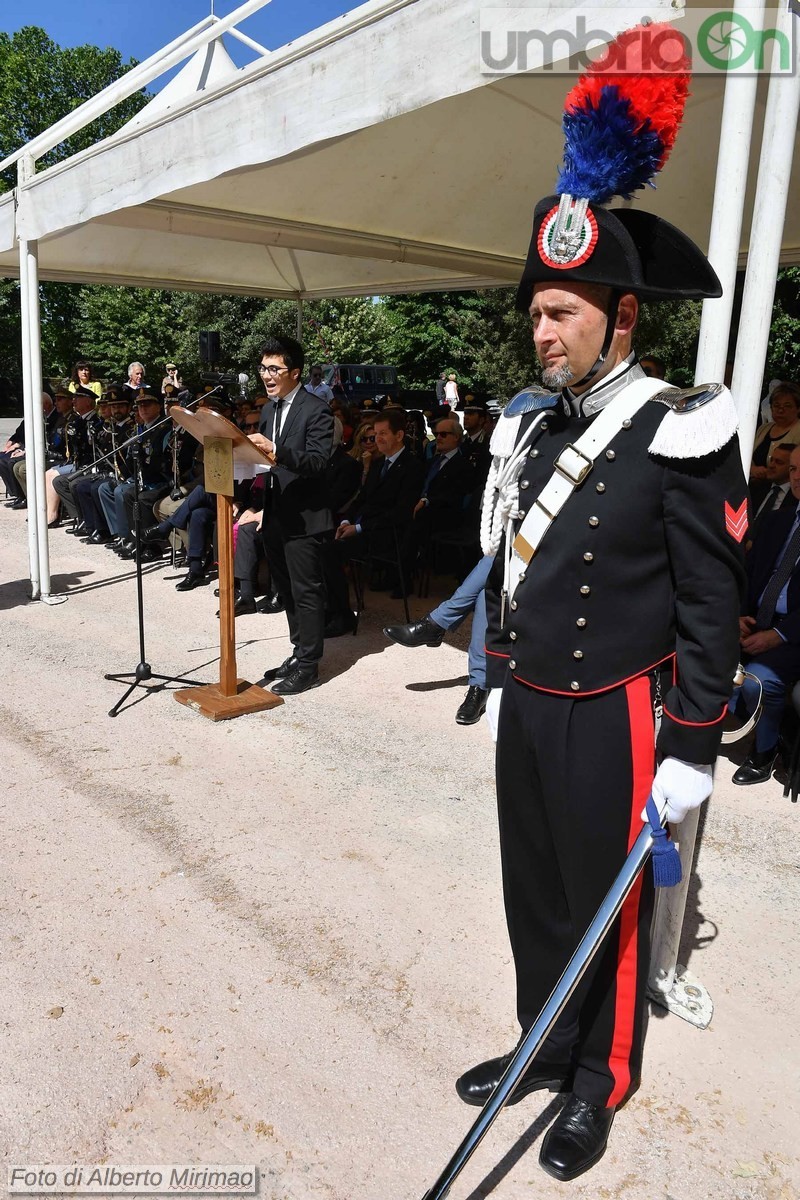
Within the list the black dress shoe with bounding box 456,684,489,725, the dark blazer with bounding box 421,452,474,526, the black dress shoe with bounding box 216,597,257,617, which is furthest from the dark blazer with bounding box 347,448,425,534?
the black dress shoe with bounding box 456,684,489,725

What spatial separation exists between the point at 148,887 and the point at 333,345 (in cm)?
3011

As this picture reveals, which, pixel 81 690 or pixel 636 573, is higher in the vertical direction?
pixel 636 573

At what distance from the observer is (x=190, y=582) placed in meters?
7.56

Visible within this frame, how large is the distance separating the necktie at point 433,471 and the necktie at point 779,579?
335cm

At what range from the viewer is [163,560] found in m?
8.62

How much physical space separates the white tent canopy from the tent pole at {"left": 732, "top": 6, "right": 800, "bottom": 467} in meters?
0.51

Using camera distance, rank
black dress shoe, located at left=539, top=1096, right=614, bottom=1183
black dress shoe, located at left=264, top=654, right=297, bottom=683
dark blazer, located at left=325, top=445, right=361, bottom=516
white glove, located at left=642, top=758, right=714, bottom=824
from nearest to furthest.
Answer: white glove, located at left=642, top=758, right=714, bottom=824
black dress shoe, located at left=539, top=1096, right=614, bottom=1183
black dress shoe, located at left=264, top=654, right=297, bottom=683
dark blazer, located at left=325, top=445, right=361, bottom=516

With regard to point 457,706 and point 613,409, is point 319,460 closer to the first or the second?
point 457,706

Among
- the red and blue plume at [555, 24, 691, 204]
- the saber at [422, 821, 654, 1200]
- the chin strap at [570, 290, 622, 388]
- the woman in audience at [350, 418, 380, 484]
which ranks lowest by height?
the saber at [422, 821, 654, 1200]

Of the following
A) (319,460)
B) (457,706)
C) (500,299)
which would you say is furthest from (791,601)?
(500,299)

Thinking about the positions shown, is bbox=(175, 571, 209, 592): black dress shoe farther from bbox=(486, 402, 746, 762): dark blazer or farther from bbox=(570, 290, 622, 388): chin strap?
bbox=(570, 290, 622, 388): chin strap

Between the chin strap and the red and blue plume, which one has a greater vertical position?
the red and blue plume

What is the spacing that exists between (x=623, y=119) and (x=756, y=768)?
123 inches

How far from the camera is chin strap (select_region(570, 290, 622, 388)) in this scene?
1.87 m
